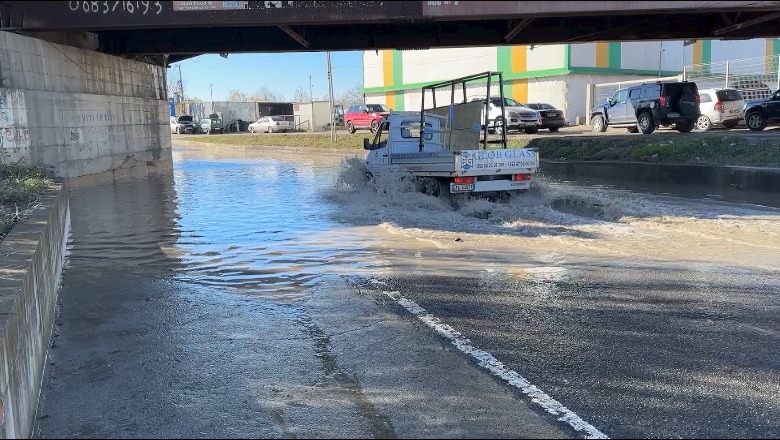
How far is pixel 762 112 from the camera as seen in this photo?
20.8 m

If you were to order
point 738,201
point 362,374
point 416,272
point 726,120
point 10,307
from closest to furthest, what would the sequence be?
point 10,307 < point 362,374 < point 416,272 < point 738,201 < point 726,120

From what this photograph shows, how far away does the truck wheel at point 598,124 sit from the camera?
26.9m

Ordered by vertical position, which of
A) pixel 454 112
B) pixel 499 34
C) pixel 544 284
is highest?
pixel 499 34

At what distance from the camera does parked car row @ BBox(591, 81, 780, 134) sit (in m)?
21.0

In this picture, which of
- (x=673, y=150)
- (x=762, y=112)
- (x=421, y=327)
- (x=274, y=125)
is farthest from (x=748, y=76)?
(x=274, y=125)

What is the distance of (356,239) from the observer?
10445mm

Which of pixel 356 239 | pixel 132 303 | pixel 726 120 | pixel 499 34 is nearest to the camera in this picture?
pixel 132 303

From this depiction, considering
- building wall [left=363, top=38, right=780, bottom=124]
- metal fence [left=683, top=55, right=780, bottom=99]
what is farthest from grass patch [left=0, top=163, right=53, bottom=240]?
building wall [left=363, top=38, right=780, bottom=124]

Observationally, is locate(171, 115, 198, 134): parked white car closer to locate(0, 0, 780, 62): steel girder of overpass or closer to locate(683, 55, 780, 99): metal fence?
locate(0, 0, 780, 62): steel girder of overpass

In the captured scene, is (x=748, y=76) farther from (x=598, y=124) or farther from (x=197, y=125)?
(x=197, y=125)

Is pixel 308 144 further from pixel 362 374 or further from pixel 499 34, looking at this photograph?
pixel 362 374

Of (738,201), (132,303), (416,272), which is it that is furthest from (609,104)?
(132,303)

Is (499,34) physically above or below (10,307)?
above

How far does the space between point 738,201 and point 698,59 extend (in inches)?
1461
